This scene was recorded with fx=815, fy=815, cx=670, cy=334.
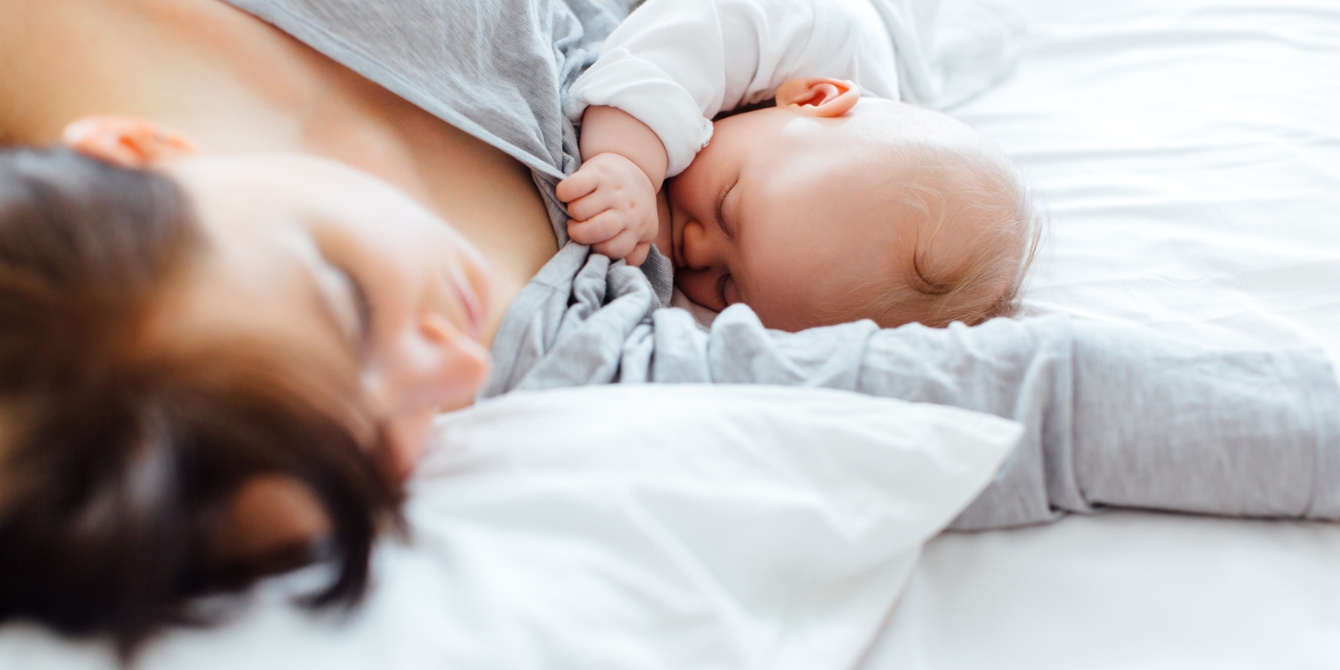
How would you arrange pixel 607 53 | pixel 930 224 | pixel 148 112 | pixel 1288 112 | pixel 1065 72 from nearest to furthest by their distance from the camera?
1. pixel 148 112
2. pixel 930 224
3. pixel 607 53
4. pixel 1288 112
5. pixel 1065 72

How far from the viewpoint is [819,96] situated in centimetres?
104

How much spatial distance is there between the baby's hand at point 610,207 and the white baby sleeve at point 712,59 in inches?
3.1

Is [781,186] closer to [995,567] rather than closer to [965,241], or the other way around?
[965,241]

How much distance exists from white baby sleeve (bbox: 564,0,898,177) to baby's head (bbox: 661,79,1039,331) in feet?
0.30

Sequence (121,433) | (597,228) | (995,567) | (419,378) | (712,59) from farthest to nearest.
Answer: (712,59)
(597,228)
(995,567)
(419,378)
(121,433)

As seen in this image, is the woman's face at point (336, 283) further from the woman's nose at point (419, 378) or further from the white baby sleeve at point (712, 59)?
the white baby sleeve at point (712, 59)

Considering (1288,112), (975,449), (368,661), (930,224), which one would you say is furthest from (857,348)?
(1288,112)

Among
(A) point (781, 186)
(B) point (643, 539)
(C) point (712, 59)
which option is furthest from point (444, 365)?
(C) point (712, 59)

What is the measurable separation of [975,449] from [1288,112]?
0.91m

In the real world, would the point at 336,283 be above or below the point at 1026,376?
above

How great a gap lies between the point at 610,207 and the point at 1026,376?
0.46 m

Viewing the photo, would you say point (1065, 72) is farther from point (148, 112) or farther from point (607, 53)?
point (148, 112)

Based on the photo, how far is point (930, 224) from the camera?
87cm

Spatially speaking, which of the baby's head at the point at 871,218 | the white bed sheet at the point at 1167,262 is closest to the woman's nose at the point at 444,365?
the white bed sheet at the point at 1167,262
